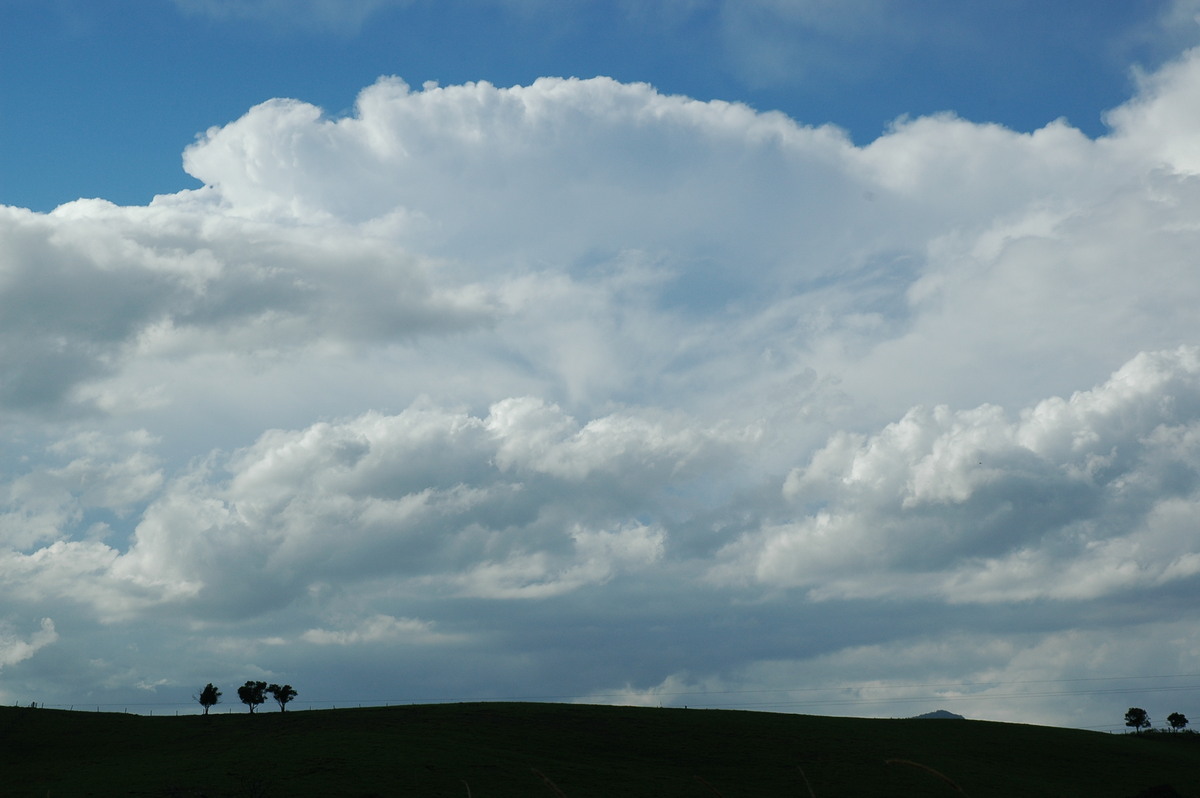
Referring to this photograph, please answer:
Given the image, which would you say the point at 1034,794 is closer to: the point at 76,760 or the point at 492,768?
the point at 492,768

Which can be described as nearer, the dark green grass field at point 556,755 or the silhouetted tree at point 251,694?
the dark green grass field at point 556,755

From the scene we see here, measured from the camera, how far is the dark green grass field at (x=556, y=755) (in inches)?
3999

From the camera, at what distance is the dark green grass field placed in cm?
10156

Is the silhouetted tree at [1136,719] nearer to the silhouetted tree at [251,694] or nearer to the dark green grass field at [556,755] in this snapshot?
the dark green grass field at [556,755]

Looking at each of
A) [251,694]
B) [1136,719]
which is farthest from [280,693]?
[1136,719]

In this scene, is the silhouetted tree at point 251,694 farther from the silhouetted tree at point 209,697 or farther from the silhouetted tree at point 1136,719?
the silhouetted tree at point 1136,719

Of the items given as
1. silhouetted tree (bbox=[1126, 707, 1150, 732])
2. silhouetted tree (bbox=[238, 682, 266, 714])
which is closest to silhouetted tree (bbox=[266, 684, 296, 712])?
silhouetted tree (bbox=[238, 682, 266, 714])

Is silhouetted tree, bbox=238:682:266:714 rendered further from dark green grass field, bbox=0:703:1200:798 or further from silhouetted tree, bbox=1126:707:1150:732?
silhouetted tree, bbox=1126:707:1150:732

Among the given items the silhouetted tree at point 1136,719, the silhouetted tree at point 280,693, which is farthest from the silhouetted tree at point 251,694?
the silhouetted tree at point 1136,719

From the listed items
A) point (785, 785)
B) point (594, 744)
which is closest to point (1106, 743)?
point (785, 785)

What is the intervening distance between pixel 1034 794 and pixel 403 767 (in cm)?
7046

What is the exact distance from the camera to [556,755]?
119250mm

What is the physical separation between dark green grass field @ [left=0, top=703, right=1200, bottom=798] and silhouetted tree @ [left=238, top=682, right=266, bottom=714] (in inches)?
755

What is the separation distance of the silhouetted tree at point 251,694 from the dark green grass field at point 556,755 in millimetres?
19171
